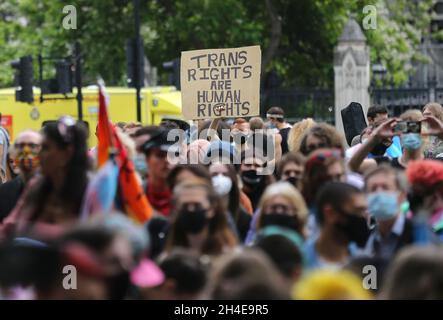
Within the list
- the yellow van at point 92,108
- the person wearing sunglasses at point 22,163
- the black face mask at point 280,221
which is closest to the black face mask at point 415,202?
the black face mask at point 280,221

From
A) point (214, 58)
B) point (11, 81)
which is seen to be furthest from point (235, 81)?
point (11, 81)

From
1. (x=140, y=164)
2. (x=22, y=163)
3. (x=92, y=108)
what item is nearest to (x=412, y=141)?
(x=140, y=164)

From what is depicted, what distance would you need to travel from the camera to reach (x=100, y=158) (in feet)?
28.5

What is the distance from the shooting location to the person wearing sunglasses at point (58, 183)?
7492 mm

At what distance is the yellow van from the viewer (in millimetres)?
26312

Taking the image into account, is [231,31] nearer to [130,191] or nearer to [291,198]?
[130,191]

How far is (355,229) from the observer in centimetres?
779

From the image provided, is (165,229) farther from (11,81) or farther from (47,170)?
(11,81)

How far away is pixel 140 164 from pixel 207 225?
1.83m

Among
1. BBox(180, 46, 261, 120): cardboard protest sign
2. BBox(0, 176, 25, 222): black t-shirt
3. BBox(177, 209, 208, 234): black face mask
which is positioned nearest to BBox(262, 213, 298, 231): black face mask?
BBox(177, 209, 208, 234): black face mask

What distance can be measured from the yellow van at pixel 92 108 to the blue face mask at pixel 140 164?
16.4m

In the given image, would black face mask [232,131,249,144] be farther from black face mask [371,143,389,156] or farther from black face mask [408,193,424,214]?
black face mask [408,193,424,214]

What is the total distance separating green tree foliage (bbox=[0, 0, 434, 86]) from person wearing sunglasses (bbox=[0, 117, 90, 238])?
23569mm

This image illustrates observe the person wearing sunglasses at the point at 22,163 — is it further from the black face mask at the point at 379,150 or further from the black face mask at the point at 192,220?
the black face mask at the point at 379,150
